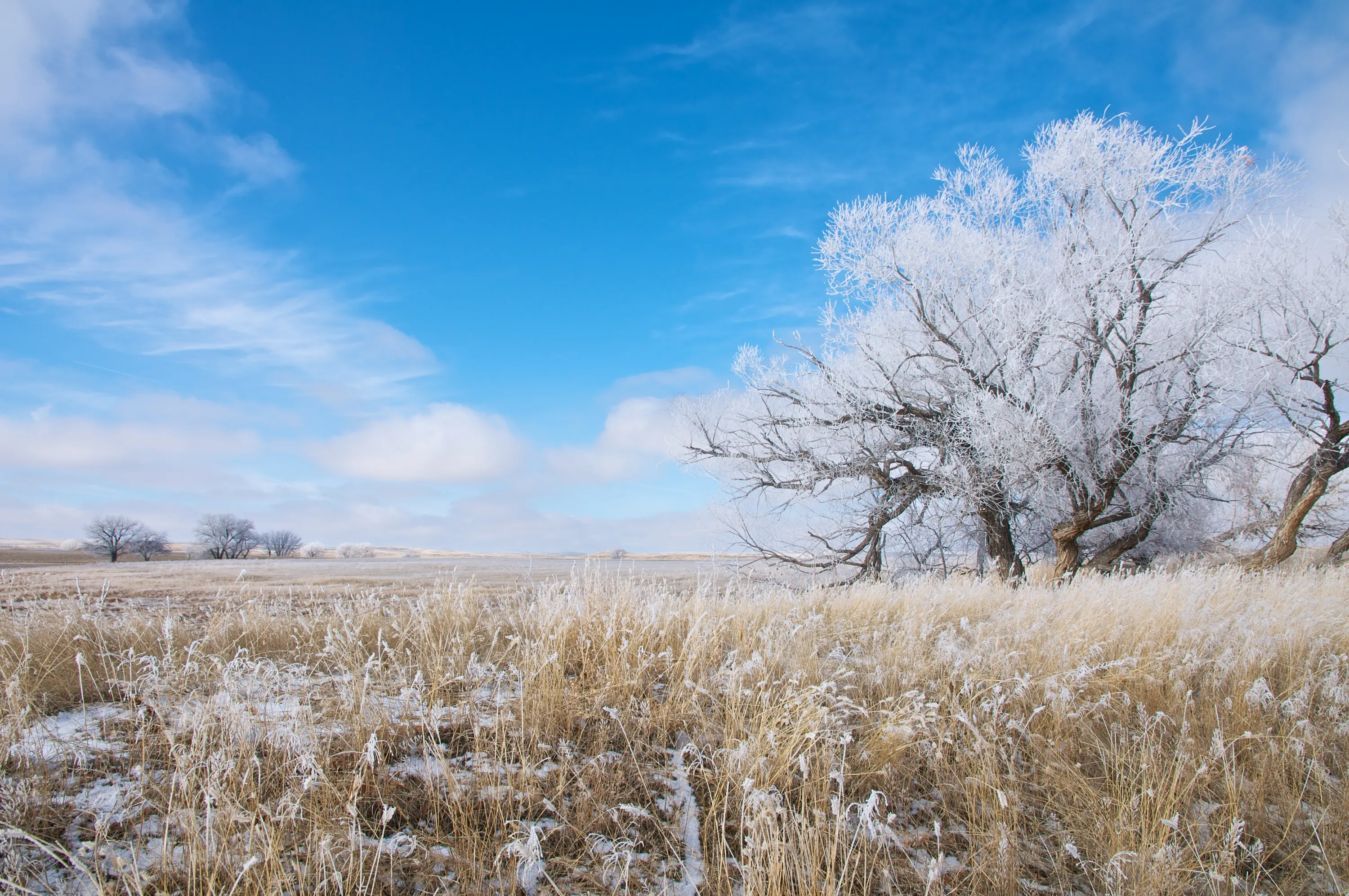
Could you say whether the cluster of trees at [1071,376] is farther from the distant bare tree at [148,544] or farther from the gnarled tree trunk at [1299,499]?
the distant bare tree at [148,544]

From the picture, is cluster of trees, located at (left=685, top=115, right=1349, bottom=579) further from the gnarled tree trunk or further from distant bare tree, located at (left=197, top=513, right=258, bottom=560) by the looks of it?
distant bare tree, located at (left=197, top=513, right=258, bottom=560)

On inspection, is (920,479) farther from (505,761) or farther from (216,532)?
(216,532)

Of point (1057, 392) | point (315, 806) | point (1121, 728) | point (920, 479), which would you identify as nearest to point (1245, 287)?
point (1057, 392)

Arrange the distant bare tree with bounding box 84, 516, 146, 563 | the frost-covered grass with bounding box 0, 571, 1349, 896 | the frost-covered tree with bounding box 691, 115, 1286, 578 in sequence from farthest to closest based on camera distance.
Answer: the distant bare tree with bounding box 84, 516, 146, 563
the frost-covered tree with bounding box 691, 115, 1286, 578
the frost-covered grass with bounding box 0, 571, 1349, 896

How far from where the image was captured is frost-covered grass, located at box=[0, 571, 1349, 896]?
8.29 feet

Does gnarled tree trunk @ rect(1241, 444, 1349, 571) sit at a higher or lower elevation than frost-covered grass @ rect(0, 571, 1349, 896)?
higher

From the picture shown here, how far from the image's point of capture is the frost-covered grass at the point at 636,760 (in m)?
2.53

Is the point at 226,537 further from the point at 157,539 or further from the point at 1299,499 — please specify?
the point at 1299,499

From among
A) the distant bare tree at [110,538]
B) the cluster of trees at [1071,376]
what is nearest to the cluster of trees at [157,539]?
the distant bare tree at [110,538]

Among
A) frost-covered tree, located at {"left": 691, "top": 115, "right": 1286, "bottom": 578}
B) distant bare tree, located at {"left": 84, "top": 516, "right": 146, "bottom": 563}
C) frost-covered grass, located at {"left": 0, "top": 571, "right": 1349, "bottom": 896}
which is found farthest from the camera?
distant bare tree, located at {"left": 84, "top": 516, "right": 146, "bottom": 563}

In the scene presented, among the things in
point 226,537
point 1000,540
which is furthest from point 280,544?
point 1000,540

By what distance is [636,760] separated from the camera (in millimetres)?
3225

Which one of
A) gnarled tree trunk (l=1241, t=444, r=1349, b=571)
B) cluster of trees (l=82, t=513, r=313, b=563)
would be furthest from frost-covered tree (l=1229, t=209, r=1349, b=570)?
cluster of trees (l=82, t=513, r=313, b=563)

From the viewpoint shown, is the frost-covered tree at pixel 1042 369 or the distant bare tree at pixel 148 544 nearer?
the frost-covered tree at pixel 1042 369
